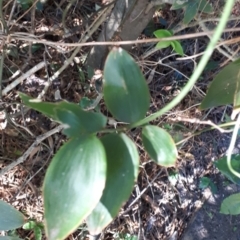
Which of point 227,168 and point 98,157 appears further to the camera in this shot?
point 227,168

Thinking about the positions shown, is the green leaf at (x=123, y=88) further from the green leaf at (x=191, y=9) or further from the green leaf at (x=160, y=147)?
the green leaf at (x=191, y=9)

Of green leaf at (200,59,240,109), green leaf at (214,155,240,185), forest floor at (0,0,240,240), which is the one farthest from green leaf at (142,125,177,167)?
forest floor at (0,0,240,240)

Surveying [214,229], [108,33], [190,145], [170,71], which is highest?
[108,33]

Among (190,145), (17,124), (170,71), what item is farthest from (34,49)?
(190,145)

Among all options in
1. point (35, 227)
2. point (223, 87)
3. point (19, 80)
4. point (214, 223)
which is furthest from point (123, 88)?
point (214, 223)

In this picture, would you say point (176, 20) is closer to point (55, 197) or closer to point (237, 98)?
point (237, 98)

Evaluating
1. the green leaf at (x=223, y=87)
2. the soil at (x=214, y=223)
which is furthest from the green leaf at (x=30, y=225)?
the green leaf at (x=223, y=87)

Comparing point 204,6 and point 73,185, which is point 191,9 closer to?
point 204,6

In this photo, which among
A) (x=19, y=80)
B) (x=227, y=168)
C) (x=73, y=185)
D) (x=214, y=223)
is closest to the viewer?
(x=73, y=185)
